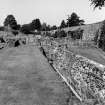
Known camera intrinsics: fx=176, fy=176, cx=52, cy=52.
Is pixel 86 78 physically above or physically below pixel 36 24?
below

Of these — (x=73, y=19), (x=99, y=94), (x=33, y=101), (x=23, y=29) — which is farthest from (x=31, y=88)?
(x=73, y=19)

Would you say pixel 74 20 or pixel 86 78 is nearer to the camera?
pixel 86 78

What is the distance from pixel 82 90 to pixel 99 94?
173 cm

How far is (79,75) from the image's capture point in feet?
26.9

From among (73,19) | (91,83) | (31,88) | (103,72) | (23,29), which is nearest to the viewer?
(103,72)

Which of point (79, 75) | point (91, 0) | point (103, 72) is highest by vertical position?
point (91, 0)

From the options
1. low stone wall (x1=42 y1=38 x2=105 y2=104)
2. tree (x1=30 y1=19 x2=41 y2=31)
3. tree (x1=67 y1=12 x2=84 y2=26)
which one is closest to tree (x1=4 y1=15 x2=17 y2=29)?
tree (x1=30 y1=19 x2=41 y2=31)

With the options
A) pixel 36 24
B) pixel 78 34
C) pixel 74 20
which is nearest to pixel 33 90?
pixel 78 34

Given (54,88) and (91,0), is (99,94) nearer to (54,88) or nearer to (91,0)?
(54,88)

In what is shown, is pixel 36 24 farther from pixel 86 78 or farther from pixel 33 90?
pixel 86 78


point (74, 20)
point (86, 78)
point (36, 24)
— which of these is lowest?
point (86, 78)

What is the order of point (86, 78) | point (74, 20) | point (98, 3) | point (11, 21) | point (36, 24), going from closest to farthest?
point (86, 78)
point (98, 3)
point (74, 20)
point (11, 21)
point (36, 24)

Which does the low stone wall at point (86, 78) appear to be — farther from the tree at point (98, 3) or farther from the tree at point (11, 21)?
the tree at point (11, 21)

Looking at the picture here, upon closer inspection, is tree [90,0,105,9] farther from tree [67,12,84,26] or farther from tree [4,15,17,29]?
tree [4,15,17,29]
